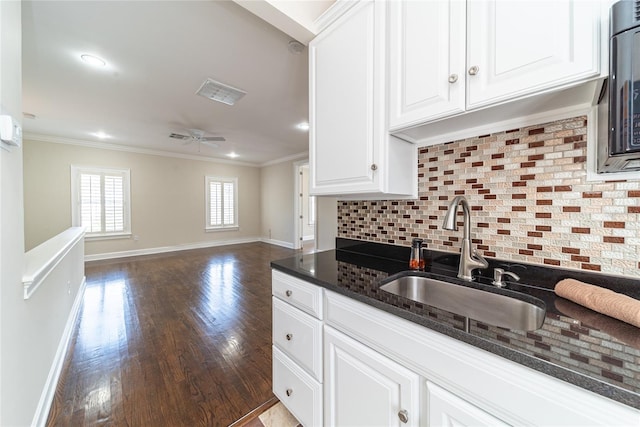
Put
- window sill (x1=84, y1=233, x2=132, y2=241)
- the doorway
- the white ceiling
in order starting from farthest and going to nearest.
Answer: the doorway
window sill (x1=84, y1=233, x2=132, y2=241)
the white ceiling

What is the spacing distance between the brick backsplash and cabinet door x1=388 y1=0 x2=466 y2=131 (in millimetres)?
385

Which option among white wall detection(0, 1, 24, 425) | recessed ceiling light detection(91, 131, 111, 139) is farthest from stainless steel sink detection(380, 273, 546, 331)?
recessed ceiling light detection(91, 131, 111, 139)

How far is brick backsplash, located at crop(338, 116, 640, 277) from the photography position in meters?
0.90

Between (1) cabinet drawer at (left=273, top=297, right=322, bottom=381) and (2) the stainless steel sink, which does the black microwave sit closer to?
(2) the stainless steel sink

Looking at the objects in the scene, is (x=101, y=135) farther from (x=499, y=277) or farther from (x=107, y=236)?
(x=499, y=277)

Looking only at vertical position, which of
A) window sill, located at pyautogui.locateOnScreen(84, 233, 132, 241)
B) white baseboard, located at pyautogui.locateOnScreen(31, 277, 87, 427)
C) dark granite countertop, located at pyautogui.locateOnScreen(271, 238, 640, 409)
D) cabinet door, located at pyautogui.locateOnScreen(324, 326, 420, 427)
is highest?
dark granite countertop, located at pyautogui.locateOnScreen(271, 238, 640, 409)

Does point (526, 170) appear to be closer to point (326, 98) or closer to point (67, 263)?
point (326, 98)

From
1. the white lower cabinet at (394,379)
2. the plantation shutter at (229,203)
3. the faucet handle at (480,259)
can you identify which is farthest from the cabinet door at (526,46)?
the plantation shutter at (229,203)

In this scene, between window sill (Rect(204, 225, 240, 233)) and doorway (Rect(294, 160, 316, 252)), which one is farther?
window sill (Rect(204, 225, 240, 233))

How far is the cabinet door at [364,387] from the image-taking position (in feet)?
2.67

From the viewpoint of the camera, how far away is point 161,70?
245 centimetres

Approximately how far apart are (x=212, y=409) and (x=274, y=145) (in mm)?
4774

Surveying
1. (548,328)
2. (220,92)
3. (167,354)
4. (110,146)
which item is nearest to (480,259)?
(548,328)

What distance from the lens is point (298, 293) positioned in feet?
4.09
